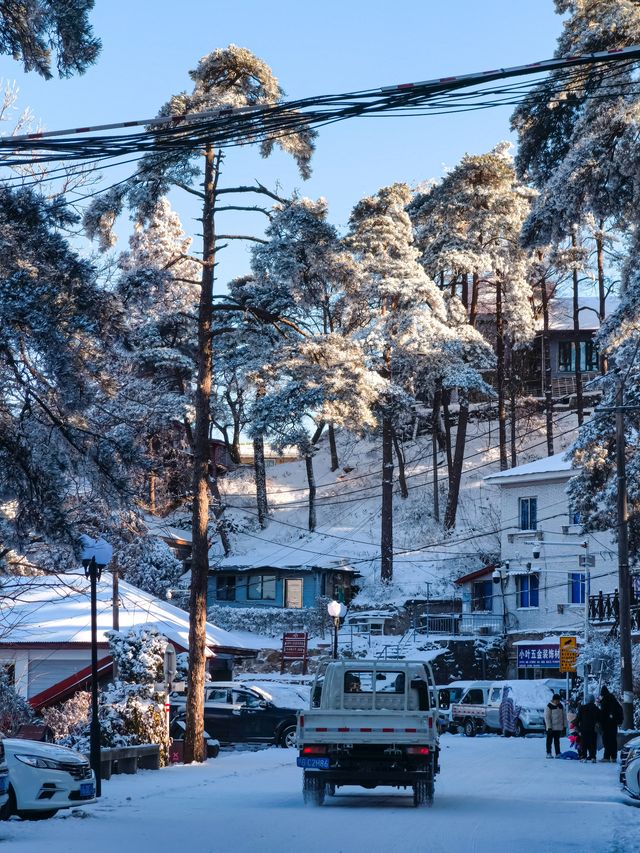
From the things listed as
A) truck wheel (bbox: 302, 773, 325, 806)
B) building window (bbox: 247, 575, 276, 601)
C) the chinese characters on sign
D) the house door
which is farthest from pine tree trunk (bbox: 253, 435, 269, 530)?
truck wheel (bbox: 302, 773, 325, 806)

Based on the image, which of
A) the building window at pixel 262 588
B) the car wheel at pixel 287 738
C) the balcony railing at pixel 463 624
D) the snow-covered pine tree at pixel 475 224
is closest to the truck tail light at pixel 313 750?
the car wheel at pixel 287 738

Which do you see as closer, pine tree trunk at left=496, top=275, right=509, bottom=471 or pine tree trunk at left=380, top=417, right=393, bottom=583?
pine tree trunk at left=380, top=417, right=393, bottom=583

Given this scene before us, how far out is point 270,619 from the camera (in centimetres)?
6034

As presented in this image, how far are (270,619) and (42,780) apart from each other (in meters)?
45.7

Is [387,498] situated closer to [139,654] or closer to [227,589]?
[227,589]

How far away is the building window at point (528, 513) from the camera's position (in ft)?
193

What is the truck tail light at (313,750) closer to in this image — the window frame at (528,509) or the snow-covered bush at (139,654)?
the snow-covered bush at (139,654)

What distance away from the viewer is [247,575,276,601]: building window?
209ft

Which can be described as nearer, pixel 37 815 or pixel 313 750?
pixel 37 815

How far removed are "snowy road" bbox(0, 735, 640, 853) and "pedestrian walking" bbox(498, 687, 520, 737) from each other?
18.8m

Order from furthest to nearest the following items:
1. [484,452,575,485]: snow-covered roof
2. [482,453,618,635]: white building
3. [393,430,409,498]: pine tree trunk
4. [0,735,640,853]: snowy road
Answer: [393,430,409,498]: pine tree trunk < [484,452,575,485]: snow-covered roof < [482,453,618,635]: white building < [0,735,640,853]: snowy road

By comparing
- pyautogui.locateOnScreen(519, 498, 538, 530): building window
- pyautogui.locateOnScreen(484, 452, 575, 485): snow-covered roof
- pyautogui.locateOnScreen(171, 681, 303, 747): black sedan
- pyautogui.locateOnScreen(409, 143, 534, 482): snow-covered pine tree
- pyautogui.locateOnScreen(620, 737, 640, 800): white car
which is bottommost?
pyautogui.locateOnScreen(171, 681, 303, 747): black sedan

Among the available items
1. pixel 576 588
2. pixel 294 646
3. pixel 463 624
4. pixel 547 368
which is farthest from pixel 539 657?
pixel 547 368

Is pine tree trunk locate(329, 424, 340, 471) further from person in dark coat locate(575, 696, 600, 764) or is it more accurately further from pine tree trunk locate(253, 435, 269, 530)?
person in dark coat locate(575, 696, 600, 764)
